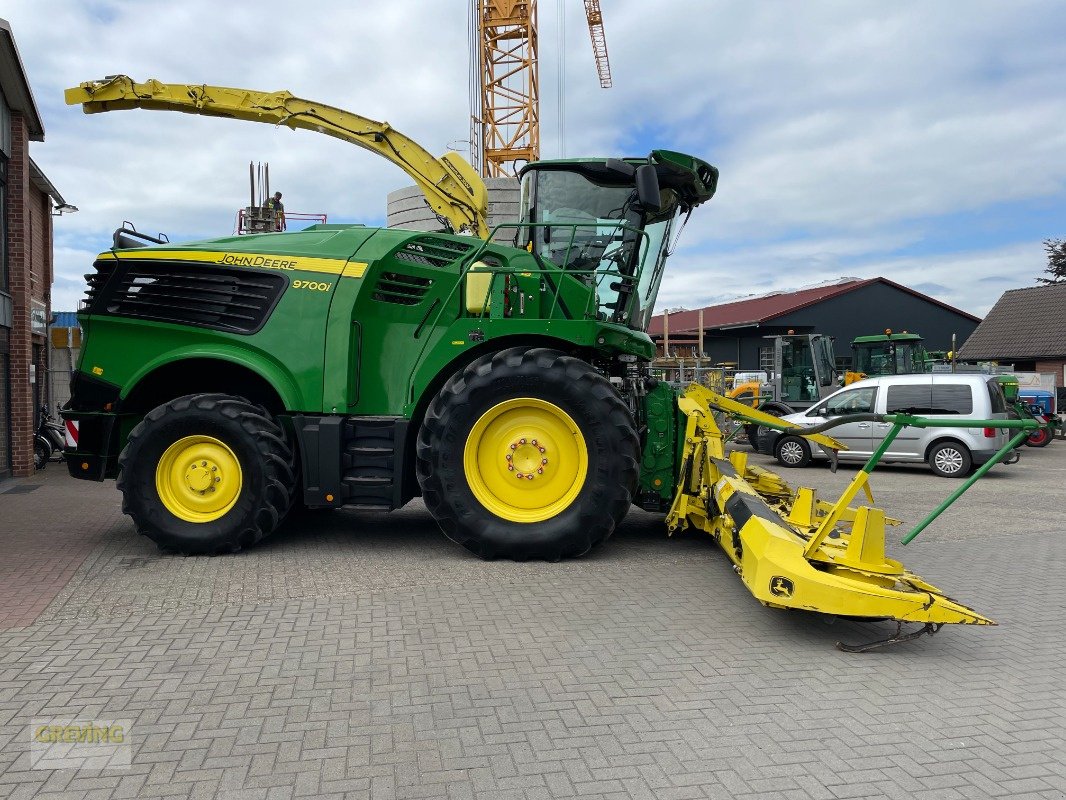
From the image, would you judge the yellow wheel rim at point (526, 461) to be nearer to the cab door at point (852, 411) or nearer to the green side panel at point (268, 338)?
the green side panel at point (268, 338)

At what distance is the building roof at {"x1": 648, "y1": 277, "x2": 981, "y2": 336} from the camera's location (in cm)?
4103

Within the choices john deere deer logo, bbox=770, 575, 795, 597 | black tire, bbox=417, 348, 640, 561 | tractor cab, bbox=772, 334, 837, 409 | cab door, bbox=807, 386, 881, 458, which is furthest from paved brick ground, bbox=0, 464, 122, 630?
tractor cab, bbox=772, 334, 837, 409

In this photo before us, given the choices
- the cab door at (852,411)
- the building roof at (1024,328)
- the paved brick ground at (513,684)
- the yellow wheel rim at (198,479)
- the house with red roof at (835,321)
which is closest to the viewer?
the paved brick ground at (513,684)

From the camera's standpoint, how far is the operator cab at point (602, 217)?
7.11m

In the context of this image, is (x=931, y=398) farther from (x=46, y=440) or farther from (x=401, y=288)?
(x=46, y=440)

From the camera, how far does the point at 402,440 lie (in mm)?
6547

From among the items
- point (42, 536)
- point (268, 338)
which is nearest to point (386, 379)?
point (268, 338)

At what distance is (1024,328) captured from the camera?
32562mm

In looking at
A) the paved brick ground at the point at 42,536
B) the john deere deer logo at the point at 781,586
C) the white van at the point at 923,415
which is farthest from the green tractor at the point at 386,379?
the white van at the point at 923,415

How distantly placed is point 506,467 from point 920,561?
3.73 meters

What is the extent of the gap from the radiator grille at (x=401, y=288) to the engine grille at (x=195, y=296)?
0.84 metres

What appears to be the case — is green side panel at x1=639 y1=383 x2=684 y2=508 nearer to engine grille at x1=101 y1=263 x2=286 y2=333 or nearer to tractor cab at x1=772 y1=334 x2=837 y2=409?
engine grille at x1=101 y1=263 x2=286 y2=333

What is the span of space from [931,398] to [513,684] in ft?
40.6

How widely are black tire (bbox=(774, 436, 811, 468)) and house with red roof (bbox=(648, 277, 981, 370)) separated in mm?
22989
